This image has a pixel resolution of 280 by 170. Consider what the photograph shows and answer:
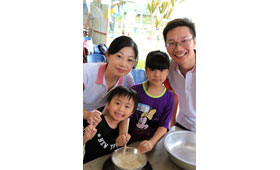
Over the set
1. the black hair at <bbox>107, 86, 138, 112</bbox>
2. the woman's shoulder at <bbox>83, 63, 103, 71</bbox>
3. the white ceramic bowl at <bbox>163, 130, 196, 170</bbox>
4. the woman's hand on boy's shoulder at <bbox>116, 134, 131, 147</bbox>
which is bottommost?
the white ceramic bowl at <bbox>163, 130, 196, 170</bbox>

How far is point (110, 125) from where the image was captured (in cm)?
75

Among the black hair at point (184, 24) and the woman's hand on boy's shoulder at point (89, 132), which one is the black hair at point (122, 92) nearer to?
the woman's hand on boy's shoulder at point (89, 132)

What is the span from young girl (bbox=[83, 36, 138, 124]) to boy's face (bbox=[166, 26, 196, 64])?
17 cm

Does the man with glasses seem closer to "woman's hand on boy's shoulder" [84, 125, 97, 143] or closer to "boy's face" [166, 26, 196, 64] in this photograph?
"boy's face" [166, 26, 196, 64]

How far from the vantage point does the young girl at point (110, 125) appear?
0.72m

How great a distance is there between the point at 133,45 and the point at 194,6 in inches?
10.5

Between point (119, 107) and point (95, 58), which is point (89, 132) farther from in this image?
point (95, 58)

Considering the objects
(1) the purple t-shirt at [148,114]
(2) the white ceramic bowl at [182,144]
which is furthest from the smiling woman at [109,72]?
(2) the white ceramic bowl at [182,144]

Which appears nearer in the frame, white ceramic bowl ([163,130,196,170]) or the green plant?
the green plant

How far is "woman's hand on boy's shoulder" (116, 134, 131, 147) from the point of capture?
0.75 metres

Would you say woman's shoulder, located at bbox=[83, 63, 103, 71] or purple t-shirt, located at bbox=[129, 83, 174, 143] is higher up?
woman's shoulder, located at bbox=[83, 63, 103, 71]

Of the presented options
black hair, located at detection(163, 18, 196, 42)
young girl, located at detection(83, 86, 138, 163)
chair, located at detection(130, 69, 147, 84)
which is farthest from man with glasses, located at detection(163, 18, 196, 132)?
young girl, located at detection(83, 86, 138, 163)
